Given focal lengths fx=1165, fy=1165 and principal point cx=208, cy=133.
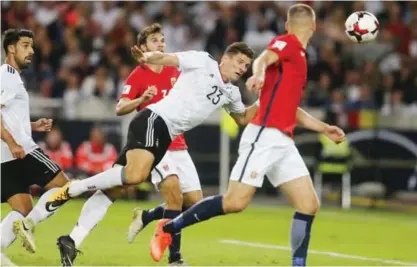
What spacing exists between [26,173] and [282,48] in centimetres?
280

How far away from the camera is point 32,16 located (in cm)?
2505

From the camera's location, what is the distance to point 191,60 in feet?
34.9

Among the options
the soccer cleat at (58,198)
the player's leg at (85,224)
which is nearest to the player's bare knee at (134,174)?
the player's leg at (85,224)

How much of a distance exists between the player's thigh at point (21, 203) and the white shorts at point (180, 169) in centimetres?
132

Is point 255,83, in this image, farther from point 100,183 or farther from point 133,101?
point 100,183

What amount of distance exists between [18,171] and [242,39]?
43.1 feet

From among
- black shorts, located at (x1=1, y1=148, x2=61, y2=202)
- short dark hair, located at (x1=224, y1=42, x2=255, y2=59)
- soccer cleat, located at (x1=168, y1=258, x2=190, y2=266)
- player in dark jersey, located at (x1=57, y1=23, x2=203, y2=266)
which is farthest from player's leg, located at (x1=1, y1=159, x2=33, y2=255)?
short dark hair, located at (x1=224, y1=42, x2=255, y2=59)

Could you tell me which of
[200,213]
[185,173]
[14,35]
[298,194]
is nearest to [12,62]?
[14,35]

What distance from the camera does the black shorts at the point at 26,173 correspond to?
10.8 m

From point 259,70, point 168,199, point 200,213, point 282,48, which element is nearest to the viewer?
point 259,70

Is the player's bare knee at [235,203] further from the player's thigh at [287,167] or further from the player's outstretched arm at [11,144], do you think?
the player's outstretched arm at [11,144]

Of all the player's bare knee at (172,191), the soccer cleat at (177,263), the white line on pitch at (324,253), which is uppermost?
the player's bare knee at (172,191)

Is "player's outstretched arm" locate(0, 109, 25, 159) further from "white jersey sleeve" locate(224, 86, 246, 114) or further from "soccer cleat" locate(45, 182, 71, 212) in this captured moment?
"white jersey sleeve" locate(224, 86, 246, 114)

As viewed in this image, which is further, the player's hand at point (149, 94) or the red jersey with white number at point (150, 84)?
the red jersey with white number at point (150, 84)
